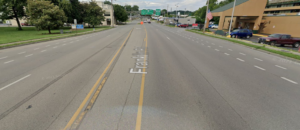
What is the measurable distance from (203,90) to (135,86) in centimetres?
253

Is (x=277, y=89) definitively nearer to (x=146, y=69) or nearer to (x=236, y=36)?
(x=146, y=69)

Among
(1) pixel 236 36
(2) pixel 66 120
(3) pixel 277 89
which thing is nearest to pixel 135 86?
(2) pixel 66 120

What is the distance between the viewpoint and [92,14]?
49531mm

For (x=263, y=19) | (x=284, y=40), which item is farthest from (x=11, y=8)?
(x=263, y=19)

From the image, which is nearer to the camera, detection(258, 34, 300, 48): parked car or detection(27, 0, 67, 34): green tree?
detection(258, 34, 300, 48): parked car

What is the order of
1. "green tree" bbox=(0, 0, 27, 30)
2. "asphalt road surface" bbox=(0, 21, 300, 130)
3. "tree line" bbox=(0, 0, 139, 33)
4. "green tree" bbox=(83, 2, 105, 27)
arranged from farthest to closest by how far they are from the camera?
1. "green tree" bbox=(83, 2, 105, 27)
2. "green tree" bbox=(0, 0, 27, 30)
3. "tree line" bbox=(0, 0, 139, 33)
4. "asphalt road surface" bbox=(0, 21, 300, 130)

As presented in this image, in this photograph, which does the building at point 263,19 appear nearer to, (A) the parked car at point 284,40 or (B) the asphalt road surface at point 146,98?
(A) the parked car at point 284,40

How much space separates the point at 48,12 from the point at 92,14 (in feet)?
84.0

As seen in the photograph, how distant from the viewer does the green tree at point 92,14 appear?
4806cm

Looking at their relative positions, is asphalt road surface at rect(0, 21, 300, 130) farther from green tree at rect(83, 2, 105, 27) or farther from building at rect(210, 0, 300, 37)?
green tree at rect(83, 2, 105, 27)

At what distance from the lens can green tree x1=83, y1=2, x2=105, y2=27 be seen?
4806cm

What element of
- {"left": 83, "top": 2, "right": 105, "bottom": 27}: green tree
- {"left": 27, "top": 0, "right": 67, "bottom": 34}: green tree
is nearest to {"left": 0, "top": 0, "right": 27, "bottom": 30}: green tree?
{"left": 27, "top": 0, "right": 67, "bottom": 34}: green tree

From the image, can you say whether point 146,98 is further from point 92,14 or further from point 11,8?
point 92,14

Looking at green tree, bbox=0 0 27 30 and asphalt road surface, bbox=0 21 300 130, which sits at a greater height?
green tree, bbox=0 0 27 30
